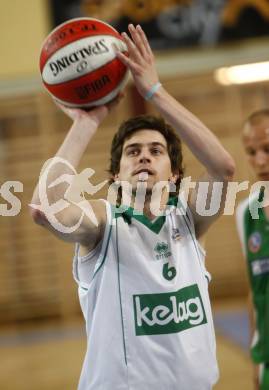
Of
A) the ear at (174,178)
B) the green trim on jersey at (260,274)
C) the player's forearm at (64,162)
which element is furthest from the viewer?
the green trim on jersey at (260,274)

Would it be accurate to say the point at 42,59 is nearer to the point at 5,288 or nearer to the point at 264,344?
the point at 264,344

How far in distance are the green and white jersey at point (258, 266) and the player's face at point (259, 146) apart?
216 millimetres

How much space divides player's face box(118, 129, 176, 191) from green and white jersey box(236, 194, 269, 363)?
3.04ft

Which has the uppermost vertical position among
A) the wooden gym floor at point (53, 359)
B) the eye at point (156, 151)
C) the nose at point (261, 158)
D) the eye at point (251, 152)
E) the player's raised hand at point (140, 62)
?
the player's raised hand at point (140, 62)

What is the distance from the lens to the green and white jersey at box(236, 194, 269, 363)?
3.22 metres

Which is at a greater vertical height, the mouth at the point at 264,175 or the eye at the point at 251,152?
the eye at the point at 251,152

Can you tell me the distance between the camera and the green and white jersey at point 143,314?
7.53ft

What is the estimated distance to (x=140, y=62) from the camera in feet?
7.62

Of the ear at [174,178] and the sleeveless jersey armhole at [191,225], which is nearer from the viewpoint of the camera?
the sleeveless jersey armhole at [191,225]

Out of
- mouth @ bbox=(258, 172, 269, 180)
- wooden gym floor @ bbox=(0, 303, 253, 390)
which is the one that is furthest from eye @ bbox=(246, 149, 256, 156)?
wooden gym floor @ bbox=(0, 303, 253, 390)

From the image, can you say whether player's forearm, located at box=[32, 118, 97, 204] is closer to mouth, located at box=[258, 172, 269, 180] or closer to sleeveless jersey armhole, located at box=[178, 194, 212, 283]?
sleeveless jersey armhole, located at box=[178, 194, 212, 283]

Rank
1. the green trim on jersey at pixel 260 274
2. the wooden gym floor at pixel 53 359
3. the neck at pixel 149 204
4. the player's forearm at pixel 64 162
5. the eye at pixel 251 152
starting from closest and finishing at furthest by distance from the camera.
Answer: the player's forearm at pixel 64 162 → the neck at pixel 149 204 → the green trim on jersey at pixel 260 274 → the eye at pixel 251 152 → the wooden gym floor at pixel 53 359

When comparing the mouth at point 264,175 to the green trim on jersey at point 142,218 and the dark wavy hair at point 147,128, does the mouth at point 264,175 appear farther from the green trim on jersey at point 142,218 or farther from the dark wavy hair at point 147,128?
the green trim on jersey at point 142,218

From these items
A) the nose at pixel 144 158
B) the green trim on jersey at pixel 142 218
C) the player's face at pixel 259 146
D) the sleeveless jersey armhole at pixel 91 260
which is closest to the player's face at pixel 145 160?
the nose at pixel 144 158
